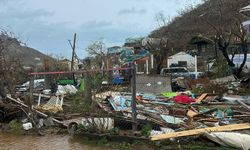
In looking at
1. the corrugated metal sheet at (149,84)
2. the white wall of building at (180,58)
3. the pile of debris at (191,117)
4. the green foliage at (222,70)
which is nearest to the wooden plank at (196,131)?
the pile of debris at (191,117)

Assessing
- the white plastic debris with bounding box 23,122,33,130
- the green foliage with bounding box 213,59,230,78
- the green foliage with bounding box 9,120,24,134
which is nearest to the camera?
the white plastic debris with bounding box 23,122,33,130

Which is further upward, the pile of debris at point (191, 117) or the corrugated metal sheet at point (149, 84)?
the corrugated metal sheet at point (149, 84)

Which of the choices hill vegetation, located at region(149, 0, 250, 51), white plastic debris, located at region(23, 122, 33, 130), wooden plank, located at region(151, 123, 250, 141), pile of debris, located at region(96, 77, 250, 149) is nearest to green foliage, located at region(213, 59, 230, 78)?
hill vegetation, located at region(149, 0, 250, 51)

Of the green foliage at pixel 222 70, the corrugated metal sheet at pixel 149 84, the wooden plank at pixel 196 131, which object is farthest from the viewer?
the green foliage at pixel 222 70

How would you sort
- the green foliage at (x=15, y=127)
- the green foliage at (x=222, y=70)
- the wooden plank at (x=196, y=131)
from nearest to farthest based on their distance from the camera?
the wooden plank at (x=196, y=131), the green foliage at (x=15, y=127), the green foliage at (x=222, y=70)

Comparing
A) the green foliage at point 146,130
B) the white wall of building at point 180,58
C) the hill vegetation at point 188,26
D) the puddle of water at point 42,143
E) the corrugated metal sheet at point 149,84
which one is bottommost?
the puddle of water at point 42,143

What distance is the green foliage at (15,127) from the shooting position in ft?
45.9

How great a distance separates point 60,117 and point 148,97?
6886 mm

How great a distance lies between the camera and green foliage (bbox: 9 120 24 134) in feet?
45.9

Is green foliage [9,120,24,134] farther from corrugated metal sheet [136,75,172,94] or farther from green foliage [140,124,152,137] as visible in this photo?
corrugated metal sheet [136,75,172,94]

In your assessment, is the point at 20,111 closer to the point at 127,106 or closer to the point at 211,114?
the point at 127,106

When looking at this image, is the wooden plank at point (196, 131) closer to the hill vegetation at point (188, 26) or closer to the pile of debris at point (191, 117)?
the pile of debris at point (191, 117)

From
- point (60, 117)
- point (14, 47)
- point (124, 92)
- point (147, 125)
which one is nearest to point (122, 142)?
point (147, 125)

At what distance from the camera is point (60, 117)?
14.7 metres
